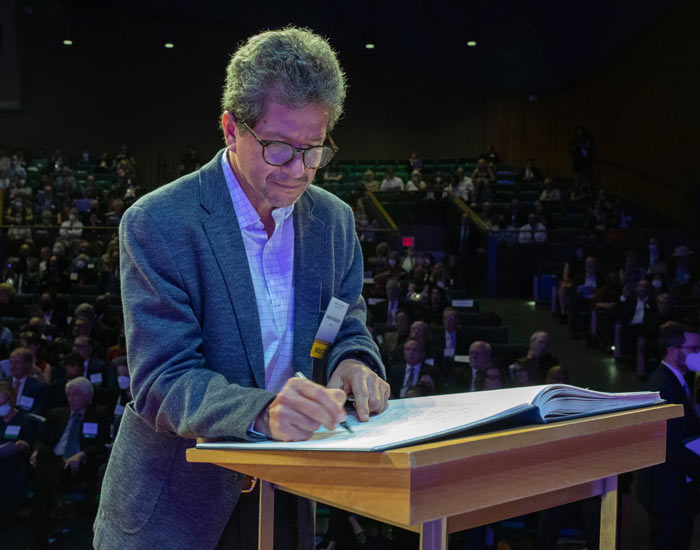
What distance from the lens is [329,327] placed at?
1.32 m

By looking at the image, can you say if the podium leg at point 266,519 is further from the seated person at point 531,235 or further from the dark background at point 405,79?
the dark background at point 405,79

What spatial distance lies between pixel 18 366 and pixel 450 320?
152 inches

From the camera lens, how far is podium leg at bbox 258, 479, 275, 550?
3.57ft

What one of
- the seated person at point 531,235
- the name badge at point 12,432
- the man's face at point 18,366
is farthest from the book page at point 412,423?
the seated person at point 531,235

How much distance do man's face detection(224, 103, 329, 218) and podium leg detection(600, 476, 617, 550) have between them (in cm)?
67

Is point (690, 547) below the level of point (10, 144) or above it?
below

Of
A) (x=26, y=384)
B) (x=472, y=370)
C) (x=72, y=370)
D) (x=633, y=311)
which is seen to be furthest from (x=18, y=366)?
(x=633, y=311)

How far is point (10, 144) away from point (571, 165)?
13.6 m

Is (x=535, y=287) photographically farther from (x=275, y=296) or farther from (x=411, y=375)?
(x=275, y=296)

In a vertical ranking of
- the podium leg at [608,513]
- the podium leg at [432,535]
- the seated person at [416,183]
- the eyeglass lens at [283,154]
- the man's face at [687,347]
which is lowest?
the man's face at [687,347]

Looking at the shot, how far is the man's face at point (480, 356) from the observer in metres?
6.09

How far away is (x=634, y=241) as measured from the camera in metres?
10.1

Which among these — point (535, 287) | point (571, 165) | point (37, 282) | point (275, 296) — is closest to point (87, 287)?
point (37, 282)

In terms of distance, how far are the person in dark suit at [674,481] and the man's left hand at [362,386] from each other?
131 inches
